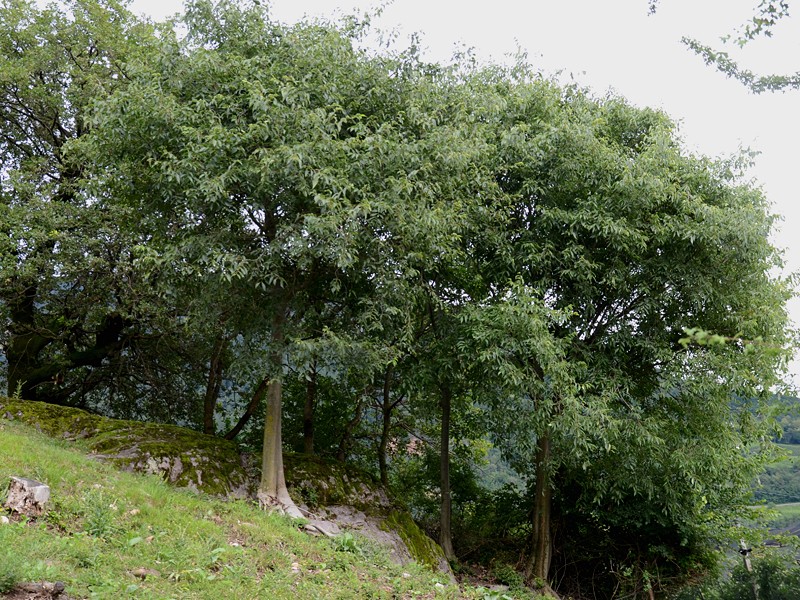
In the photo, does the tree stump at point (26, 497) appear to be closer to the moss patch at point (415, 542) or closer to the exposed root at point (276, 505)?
the exposed root at point (276, 505)

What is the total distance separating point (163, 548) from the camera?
21.3 ft

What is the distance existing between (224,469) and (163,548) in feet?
16.1

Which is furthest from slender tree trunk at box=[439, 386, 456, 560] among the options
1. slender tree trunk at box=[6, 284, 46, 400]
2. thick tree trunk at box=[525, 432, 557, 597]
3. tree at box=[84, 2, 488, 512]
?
slender tree trunk at box=[6, 284, 46, 400]

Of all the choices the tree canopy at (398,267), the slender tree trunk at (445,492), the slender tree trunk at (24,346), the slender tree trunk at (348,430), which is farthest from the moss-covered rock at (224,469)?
the slender tree trunk at (24,346)

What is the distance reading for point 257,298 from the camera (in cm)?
1160

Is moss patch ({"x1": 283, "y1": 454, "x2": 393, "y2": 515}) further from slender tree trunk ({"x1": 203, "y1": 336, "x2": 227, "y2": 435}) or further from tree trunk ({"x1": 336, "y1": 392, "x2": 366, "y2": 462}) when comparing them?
slender tree trunk ({"x1": 203, "y1": 336, "x2": 227, "y2": 435})

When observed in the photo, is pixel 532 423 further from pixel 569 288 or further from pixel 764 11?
pixel 764 11

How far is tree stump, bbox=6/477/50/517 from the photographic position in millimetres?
6348

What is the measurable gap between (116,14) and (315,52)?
28.7 ft

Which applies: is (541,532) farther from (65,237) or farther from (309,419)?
(65,237)

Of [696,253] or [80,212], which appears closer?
[696,253]

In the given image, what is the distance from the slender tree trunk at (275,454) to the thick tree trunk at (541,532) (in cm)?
586

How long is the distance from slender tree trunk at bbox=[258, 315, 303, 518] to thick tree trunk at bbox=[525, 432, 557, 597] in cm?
586

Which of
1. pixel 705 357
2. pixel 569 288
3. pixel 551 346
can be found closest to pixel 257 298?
pixel 551 346
